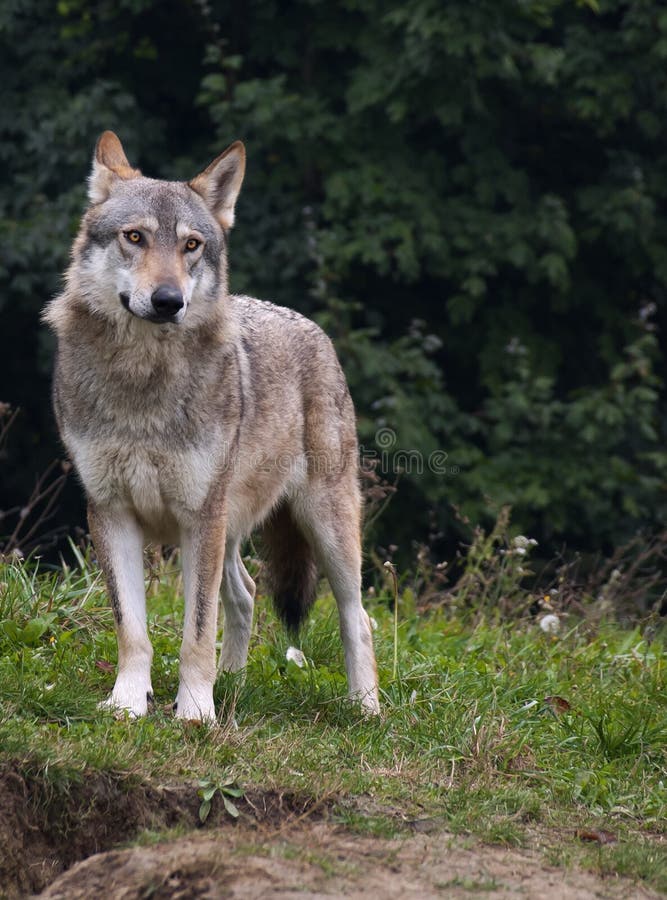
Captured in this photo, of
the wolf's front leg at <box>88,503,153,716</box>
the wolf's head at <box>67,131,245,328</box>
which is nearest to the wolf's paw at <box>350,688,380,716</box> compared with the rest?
the wolf's front leg at <box>88,503,153,716</box>

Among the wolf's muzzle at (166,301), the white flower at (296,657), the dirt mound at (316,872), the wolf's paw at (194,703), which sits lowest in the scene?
the white flower at (296,657)

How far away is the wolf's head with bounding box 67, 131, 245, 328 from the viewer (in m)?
4.93

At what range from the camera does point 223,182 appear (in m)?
5.57

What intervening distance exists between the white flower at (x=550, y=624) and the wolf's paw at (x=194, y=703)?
231cm

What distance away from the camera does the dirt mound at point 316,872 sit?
359 cm

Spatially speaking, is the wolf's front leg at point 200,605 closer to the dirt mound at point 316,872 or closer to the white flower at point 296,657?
the white flower at point 296,657

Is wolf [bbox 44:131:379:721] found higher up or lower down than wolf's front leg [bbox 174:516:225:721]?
higher up

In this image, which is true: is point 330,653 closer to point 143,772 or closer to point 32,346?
point 143,772

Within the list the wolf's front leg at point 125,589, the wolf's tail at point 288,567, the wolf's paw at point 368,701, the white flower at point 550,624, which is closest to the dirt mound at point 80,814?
the wolf's front leg at point 125,589

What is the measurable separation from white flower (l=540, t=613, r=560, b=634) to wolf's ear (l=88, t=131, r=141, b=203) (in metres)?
3.18

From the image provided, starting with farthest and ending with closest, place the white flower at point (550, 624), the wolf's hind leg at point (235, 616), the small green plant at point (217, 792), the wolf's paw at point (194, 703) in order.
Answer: the white flower at point (550, 624) < the wolf's hind leg at point (235, 616) < the wolf's paw at point (194, 703) < the small green plant at point (217, 792)

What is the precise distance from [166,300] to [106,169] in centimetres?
90

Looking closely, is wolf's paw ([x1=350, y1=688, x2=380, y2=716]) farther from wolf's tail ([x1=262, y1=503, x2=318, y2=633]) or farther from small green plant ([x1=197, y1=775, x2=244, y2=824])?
small green plant ([x1=197, y1=775, x2=244, y2=824])

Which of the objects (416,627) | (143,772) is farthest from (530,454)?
(143,772)
